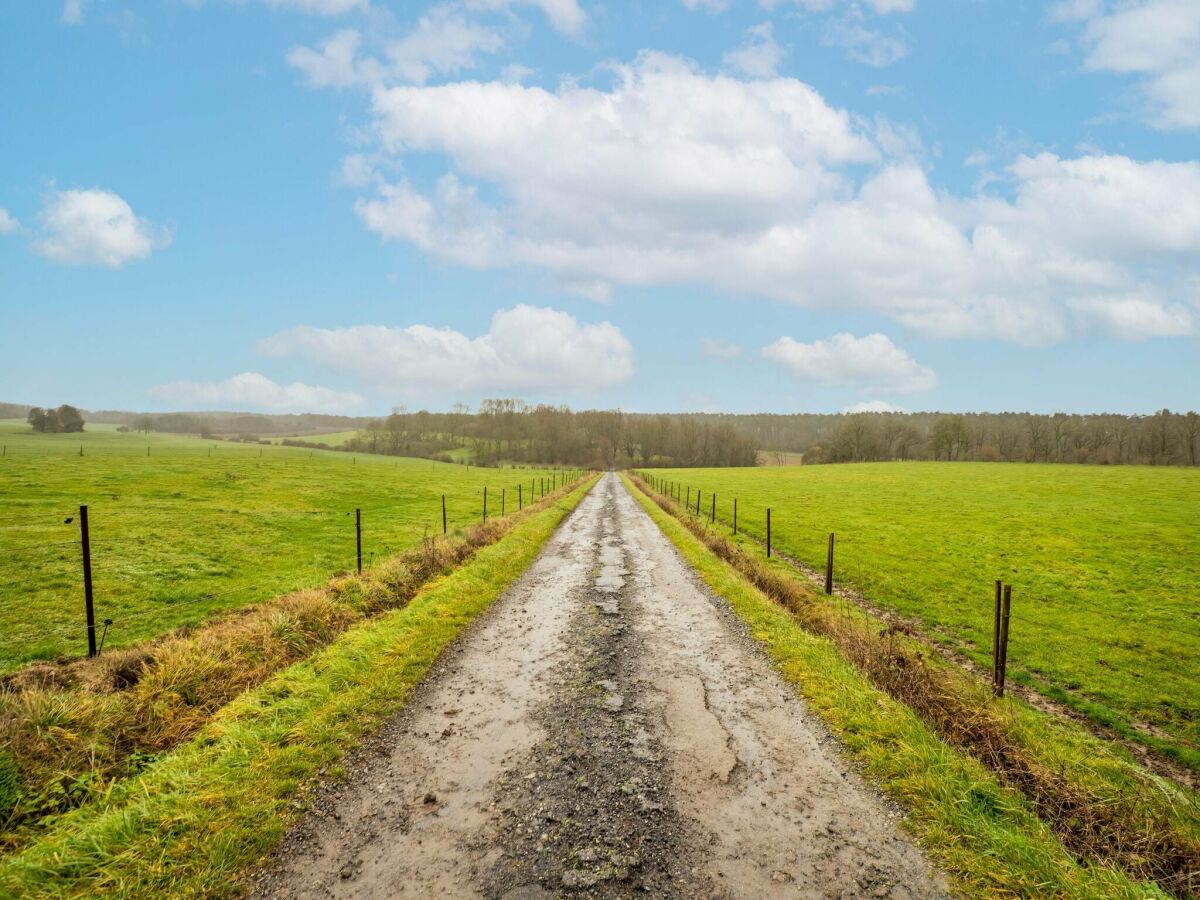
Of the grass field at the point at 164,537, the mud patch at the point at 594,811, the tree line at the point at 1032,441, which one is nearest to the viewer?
the mud patch at the point at 594,811

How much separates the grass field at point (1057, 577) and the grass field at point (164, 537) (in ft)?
60.9

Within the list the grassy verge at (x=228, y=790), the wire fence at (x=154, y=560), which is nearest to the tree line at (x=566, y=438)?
the wire fence at (x=154, y=560)

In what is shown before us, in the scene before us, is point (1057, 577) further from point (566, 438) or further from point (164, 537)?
point (566, 438)

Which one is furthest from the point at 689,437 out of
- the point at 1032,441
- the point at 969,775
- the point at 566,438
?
the point at 969,775

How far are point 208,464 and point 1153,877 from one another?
6471cm

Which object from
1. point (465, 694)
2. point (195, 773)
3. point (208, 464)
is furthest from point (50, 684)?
point (208, 464)

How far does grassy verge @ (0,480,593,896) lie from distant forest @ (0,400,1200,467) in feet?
371

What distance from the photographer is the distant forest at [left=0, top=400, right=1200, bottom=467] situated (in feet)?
360

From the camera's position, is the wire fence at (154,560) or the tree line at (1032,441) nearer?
the wire fence at (154,560)

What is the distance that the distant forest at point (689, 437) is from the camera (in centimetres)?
10962

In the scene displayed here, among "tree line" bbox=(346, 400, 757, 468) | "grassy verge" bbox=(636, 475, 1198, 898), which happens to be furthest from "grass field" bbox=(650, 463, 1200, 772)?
"tree line" bbox=(346, 400, 757, 468)

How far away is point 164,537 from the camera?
2058 cm

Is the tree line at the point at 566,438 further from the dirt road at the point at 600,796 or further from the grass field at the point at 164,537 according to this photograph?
the dirt road at the point at 600,796

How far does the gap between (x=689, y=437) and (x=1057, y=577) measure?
129245 mm
